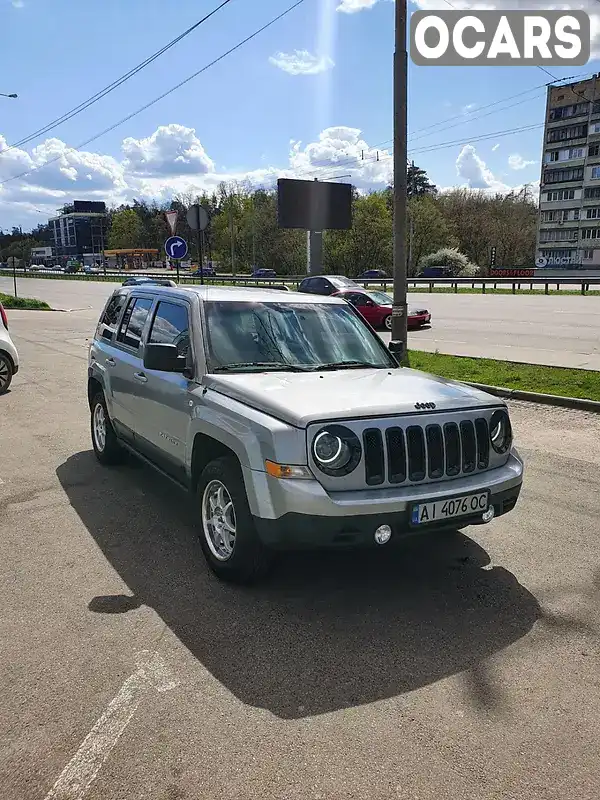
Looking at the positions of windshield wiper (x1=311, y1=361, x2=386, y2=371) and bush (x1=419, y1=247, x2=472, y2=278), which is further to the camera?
bush (x1=419, y1=247, x2=472, y2=278)

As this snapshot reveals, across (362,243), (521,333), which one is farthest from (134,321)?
(362,243)

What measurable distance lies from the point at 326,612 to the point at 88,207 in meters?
206

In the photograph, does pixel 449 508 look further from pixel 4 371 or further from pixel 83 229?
pixel 83 229

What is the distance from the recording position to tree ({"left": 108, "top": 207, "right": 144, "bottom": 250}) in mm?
136875

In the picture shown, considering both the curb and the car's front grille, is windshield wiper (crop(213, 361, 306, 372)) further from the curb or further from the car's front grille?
the curb

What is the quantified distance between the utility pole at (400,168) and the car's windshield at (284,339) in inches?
236

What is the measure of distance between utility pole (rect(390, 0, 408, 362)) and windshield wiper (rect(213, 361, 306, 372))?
22.0 feet

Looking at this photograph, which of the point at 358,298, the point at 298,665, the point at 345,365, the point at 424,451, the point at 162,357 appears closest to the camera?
the point at 298,665

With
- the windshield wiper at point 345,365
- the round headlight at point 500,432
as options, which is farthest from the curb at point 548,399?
the round headlight at point 500,432

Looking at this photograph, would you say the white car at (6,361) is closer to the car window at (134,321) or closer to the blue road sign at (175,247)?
the car window at (134,321)

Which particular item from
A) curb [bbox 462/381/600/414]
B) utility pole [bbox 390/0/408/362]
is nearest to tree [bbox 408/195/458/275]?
utility pole [bbox 390/0/408/362]

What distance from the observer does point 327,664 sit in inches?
128

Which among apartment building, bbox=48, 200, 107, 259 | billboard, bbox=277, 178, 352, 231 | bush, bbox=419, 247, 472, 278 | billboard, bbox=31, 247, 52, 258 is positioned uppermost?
apartment building, bbox=48, 200, 107, 259

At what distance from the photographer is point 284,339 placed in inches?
188
